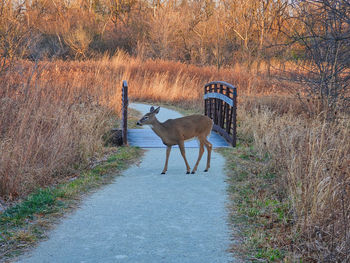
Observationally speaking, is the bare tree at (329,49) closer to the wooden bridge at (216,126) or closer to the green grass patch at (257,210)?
the green grass patch at (257,210)

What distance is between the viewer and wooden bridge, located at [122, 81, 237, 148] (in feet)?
41.3

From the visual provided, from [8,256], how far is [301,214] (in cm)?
360

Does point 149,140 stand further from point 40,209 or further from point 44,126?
point 40,209

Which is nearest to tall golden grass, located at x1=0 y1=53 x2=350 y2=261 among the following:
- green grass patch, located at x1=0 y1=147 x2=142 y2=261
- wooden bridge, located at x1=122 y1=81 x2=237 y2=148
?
green grass patch, located at x1=0 y1=147 x2=142 y2=261

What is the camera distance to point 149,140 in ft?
44.1

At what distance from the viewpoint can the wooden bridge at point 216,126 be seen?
41.3ft

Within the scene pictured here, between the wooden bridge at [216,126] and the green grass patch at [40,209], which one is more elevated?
the wooden bridge at [216,126]

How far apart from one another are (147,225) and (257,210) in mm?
1721

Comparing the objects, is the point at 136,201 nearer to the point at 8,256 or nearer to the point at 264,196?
the point at 264,196

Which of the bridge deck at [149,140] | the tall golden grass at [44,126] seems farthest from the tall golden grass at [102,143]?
the bridge deck at [149,140]

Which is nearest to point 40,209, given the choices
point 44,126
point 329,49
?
point 44,126

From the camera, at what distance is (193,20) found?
138 feet

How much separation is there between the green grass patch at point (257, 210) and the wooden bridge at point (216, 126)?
2.51 m

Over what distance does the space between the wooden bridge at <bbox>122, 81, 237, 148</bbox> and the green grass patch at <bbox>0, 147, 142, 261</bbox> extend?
3.30 meters
